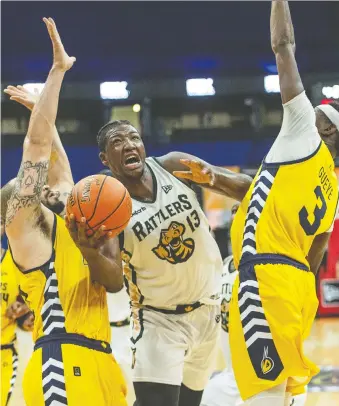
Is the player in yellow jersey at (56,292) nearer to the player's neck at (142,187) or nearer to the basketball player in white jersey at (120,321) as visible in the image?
the player's neck at (142,187)

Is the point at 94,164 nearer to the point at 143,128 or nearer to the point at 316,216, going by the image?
the point at 143,128

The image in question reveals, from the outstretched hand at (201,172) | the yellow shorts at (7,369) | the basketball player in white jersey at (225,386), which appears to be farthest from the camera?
the basketball player in white jersey at (225,386)

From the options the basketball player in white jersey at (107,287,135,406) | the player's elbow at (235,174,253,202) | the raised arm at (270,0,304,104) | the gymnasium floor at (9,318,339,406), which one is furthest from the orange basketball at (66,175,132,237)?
the basketball player in white jersey at (107,287,135,406)

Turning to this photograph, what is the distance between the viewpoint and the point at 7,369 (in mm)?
5742

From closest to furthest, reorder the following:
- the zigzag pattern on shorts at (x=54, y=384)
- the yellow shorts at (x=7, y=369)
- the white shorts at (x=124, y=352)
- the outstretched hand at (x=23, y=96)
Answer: the zigzag pattern on shorts at (x=54, y=384) < the outstretched hand at (x=23, y=96) < the yellow shorts at (x=7, y=369) < the white shorts at (x=124, y=352)

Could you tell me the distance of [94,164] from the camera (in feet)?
48.2

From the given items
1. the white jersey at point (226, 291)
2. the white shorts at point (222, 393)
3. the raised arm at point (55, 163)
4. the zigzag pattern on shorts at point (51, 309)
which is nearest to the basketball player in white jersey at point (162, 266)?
the raised arm at point (55, 163)

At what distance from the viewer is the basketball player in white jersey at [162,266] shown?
437cm

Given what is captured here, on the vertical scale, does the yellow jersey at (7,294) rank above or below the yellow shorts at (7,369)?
above

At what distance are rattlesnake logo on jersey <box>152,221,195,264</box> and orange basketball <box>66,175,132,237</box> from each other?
3.19ft

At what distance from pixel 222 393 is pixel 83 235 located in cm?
365

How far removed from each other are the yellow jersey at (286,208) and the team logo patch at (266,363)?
500 mm

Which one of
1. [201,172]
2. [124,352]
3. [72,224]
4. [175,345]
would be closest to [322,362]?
[124,352]

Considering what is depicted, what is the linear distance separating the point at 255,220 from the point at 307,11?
11973 mm
